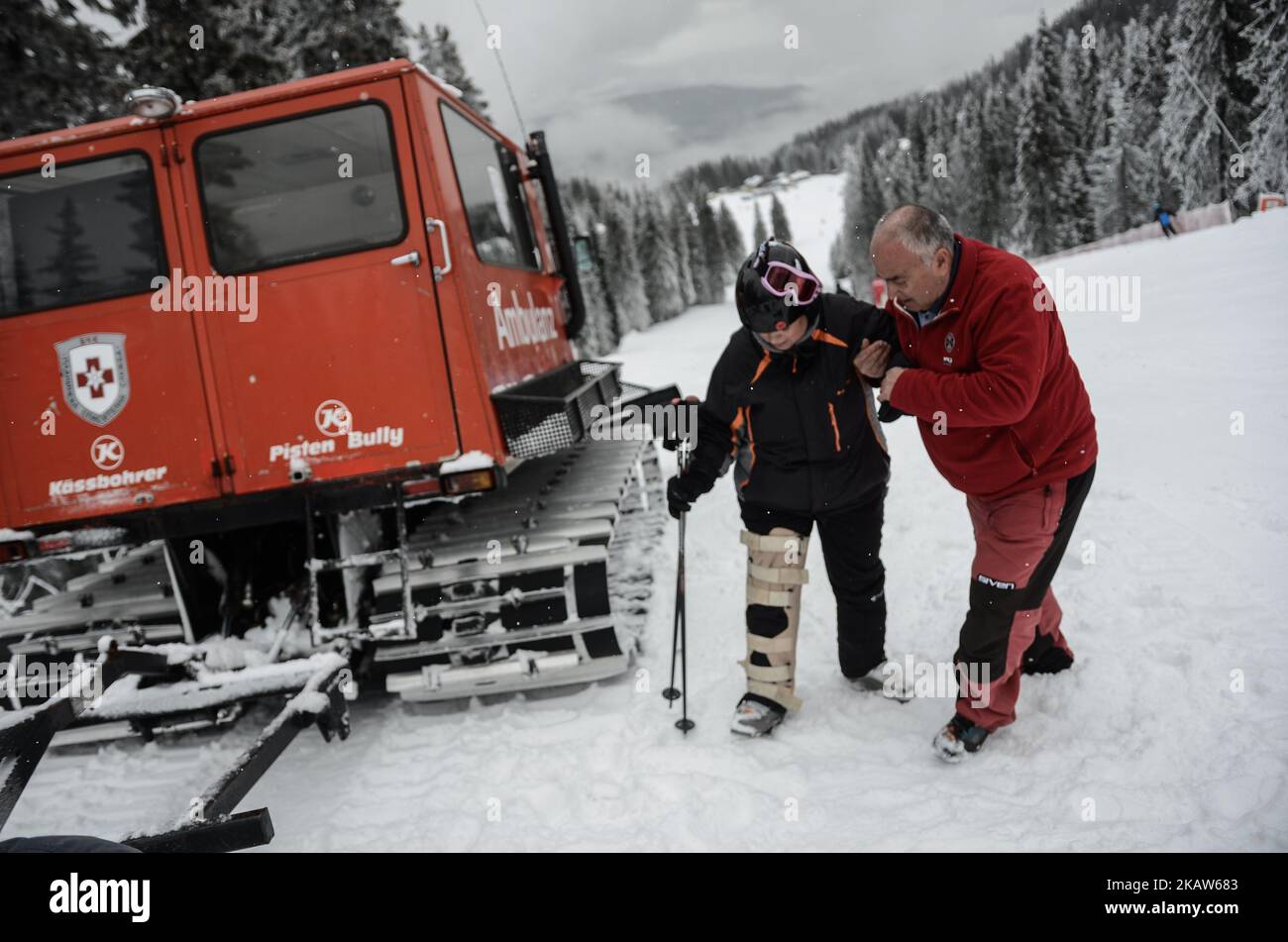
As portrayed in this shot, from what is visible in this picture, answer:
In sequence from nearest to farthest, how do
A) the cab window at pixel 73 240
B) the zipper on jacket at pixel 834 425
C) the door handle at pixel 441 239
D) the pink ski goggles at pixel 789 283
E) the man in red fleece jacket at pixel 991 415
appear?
the man in red fleece jacket at pixel 991 415 → the pink ski goggles at pixel 789 283 → the zipper on jacket at pixel 834 425 → the door handle at pixel 441 239 → the cab window at pixel 73 240

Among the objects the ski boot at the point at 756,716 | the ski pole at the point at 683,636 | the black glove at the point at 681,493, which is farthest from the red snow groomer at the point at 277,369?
the ski boot at the point at 756,716

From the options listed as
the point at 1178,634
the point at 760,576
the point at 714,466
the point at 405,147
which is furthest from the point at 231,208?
the point at 1178,634

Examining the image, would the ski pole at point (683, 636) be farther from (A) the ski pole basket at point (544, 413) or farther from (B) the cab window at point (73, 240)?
(B) the cab window at point (73, 240)

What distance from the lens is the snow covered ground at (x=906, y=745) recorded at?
275cm

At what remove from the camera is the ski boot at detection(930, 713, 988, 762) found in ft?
10.1

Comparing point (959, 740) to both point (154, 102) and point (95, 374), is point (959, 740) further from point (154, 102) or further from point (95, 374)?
point (154, 102)

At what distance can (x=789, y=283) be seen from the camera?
10.2 feet

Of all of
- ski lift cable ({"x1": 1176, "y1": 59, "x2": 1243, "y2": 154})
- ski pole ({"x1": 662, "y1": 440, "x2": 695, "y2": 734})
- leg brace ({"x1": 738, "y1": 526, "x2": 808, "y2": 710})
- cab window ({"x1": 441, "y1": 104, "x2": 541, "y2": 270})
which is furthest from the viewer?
ski lift cable ({"x1": 1176, "y1": 59, "x2": 1243, "y2": 154})

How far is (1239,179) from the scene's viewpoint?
25.5 m

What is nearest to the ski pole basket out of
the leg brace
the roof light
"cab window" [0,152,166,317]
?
the leg brace

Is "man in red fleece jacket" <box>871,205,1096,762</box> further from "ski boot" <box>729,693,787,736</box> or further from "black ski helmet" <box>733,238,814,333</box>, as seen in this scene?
"ski boot" <box>729,693,787,736</box>

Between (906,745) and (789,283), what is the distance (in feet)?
6.63

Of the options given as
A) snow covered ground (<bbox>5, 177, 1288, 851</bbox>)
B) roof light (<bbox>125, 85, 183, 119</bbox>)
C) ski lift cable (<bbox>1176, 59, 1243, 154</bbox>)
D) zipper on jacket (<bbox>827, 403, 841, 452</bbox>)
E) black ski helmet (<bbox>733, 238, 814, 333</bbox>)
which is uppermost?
ski lift cable (<bbox>1176, 59, 1243, 154</bbox>)
